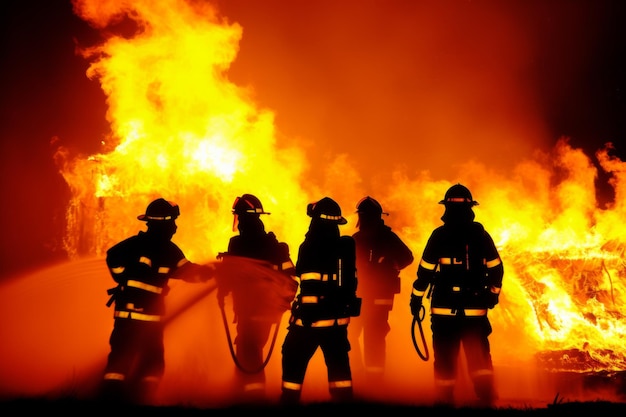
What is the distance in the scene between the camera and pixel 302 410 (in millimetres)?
5297

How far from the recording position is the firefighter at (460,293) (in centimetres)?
646

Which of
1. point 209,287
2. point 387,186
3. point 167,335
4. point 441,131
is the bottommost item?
point 167,335

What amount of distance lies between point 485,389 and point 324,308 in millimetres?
2237

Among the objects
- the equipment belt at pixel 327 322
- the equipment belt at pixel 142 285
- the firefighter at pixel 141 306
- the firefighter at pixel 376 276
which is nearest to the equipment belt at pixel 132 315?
the firefighter at pixel 141 306

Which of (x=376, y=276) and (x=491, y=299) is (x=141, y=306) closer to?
(x=376, y=276)

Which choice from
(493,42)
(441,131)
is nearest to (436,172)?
(441,131)

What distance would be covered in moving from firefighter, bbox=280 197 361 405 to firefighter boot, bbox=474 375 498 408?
1.63 metres

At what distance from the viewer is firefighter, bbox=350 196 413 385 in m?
8.48

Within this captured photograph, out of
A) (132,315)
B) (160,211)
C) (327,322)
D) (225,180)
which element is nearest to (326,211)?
(327,322)

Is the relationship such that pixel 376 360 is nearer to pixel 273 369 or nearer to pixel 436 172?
pixel 273 369

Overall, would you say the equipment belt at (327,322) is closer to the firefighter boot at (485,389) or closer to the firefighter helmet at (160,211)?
the firefighter boot at (485,389)

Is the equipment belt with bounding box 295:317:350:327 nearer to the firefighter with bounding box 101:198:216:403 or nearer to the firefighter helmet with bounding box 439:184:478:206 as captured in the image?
the firefighter with bounding box 101:198:216:403

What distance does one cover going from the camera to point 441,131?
1988 centimetres

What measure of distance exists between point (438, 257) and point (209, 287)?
16.8 ft
